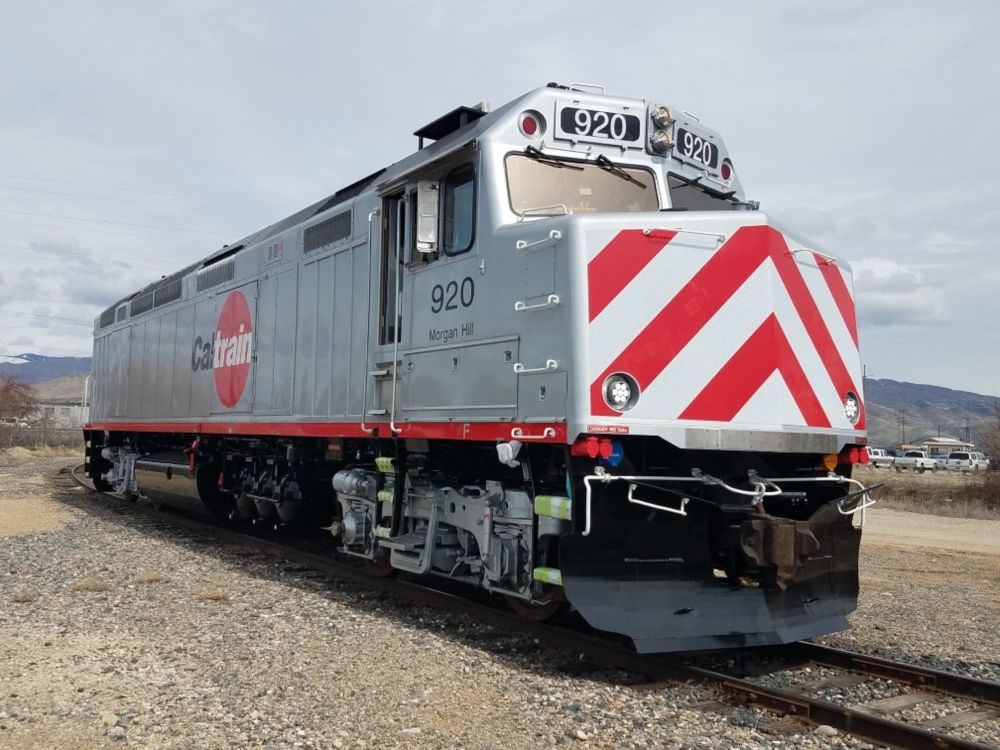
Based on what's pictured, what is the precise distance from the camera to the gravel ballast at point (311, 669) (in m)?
4.57

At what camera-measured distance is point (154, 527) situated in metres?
13.2

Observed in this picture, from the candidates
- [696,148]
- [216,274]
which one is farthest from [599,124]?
[216,274]

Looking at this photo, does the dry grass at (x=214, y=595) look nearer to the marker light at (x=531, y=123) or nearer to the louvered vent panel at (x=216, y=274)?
the marker light at (x=531, y=123)

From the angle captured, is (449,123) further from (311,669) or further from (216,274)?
(216,274)

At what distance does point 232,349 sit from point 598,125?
6.55 m

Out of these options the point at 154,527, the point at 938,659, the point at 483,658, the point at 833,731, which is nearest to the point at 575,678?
the point at 483,658

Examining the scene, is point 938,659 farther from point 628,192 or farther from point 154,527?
point 154,527

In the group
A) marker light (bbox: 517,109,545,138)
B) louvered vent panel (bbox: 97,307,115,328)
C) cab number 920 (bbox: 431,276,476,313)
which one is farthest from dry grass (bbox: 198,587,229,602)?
louvered vent panel (bbox: 97,307,115,328)

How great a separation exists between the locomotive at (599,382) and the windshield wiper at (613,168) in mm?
21

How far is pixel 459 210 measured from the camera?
691 centimetres

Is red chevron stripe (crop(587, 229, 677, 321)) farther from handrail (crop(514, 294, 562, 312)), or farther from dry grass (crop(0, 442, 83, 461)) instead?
dry grass (crop(0, 442, 83, 461))

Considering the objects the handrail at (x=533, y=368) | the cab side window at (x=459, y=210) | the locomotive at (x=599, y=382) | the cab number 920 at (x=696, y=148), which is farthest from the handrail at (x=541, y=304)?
the cab number 920 at (x=696, y=148)

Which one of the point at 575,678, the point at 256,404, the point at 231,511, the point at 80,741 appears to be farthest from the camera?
the point at 231,511

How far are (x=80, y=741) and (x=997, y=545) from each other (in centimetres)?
1770
